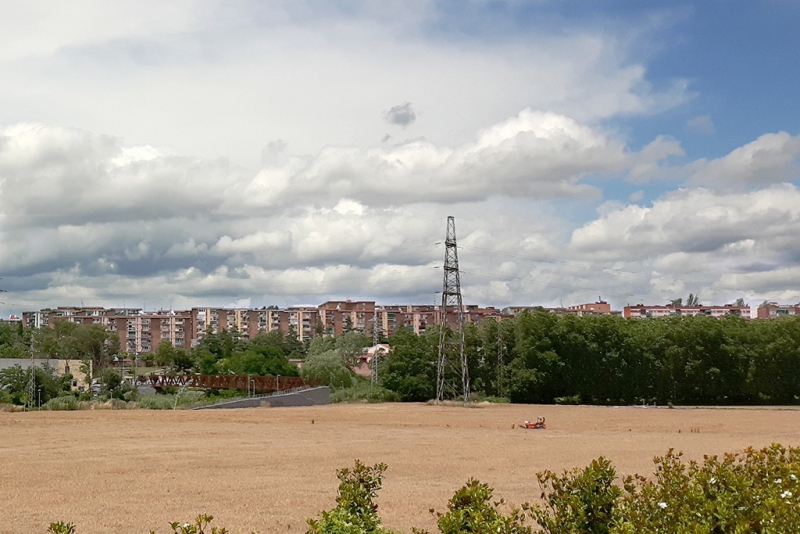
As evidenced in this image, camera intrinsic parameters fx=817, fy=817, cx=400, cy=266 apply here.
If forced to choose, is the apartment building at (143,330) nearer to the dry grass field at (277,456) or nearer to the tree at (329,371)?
the tree at (329,371)

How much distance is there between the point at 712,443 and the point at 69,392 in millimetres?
53943

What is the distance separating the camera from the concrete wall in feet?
203

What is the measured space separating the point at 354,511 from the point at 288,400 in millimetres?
58965

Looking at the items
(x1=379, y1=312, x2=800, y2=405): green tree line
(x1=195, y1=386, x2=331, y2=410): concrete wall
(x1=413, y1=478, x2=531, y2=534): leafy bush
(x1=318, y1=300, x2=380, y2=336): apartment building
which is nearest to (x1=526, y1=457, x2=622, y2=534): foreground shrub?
(x1=413, y1=478, x2=531, y2=534): leafy bush

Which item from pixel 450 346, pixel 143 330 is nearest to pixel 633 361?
pixel 450 346

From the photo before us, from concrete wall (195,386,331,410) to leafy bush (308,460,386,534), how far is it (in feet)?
A: 174

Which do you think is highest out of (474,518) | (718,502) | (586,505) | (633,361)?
(718,502)

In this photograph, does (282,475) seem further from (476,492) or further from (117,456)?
(476,492)

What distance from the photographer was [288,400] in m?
66.5

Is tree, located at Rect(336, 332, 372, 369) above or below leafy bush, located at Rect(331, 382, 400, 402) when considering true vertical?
above

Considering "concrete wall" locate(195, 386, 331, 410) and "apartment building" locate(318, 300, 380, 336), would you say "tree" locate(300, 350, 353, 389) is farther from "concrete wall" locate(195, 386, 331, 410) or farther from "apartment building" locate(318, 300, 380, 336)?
"apartment building" locate(318, 300, 380, 336)

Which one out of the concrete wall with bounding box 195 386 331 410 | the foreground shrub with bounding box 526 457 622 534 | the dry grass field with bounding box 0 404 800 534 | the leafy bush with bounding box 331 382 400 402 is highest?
the foreground shrub with bounding box 526 457 622 534

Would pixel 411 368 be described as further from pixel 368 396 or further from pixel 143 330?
pixel 143 330

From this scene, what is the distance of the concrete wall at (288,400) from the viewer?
A: 61781 mm
